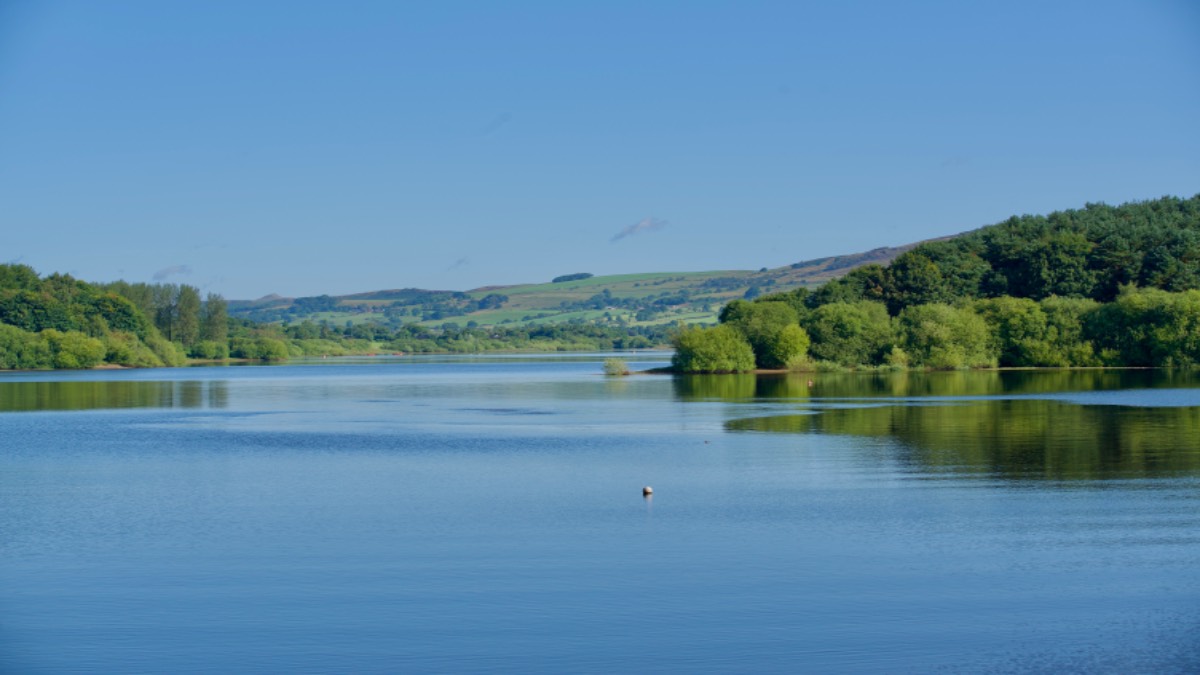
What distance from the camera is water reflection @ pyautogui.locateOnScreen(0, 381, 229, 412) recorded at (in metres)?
64.7

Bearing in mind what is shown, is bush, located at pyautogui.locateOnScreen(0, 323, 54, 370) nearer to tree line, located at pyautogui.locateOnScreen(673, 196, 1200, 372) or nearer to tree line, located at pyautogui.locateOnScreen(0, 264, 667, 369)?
tree line, located at pyautogui.locateOnScreen(0, 264, 667, 369)

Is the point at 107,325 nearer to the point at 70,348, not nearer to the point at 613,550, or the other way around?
the point at 70,348

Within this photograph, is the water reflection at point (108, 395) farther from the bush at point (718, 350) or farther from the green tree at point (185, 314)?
the green tree at point (185, 314)

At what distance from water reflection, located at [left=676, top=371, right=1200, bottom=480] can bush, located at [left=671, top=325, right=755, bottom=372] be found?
16.2 metres

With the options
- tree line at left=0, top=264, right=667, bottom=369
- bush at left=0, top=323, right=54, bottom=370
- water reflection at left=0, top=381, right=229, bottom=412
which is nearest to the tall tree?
tree line at left=0, top=264, right=667, bottom=369

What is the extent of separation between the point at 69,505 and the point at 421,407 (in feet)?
115

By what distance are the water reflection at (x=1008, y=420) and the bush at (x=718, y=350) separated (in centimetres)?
1615

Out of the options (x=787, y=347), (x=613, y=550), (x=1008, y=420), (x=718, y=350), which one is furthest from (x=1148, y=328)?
(x=613, y=550)

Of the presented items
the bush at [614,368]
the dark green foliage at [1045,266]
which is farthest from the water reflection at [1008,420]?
the dark green foliage at [1045,266]

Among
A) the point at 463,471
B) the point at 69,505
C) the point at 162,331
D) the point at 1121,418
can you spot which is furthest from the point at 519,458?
the point at 162,331

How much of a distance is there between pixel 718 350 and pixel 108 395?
47120 millimetres

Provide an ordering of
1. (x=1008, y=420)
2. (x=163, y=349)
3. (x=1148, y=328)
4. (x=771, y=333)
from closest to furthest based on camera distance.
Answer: (x=1008, y=420), (x=1148, y=328), (x=771, y=333), (x=163, y=349)

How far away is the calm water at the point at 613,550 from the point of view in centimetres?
1526

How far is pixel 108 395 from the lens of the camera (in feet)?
251
